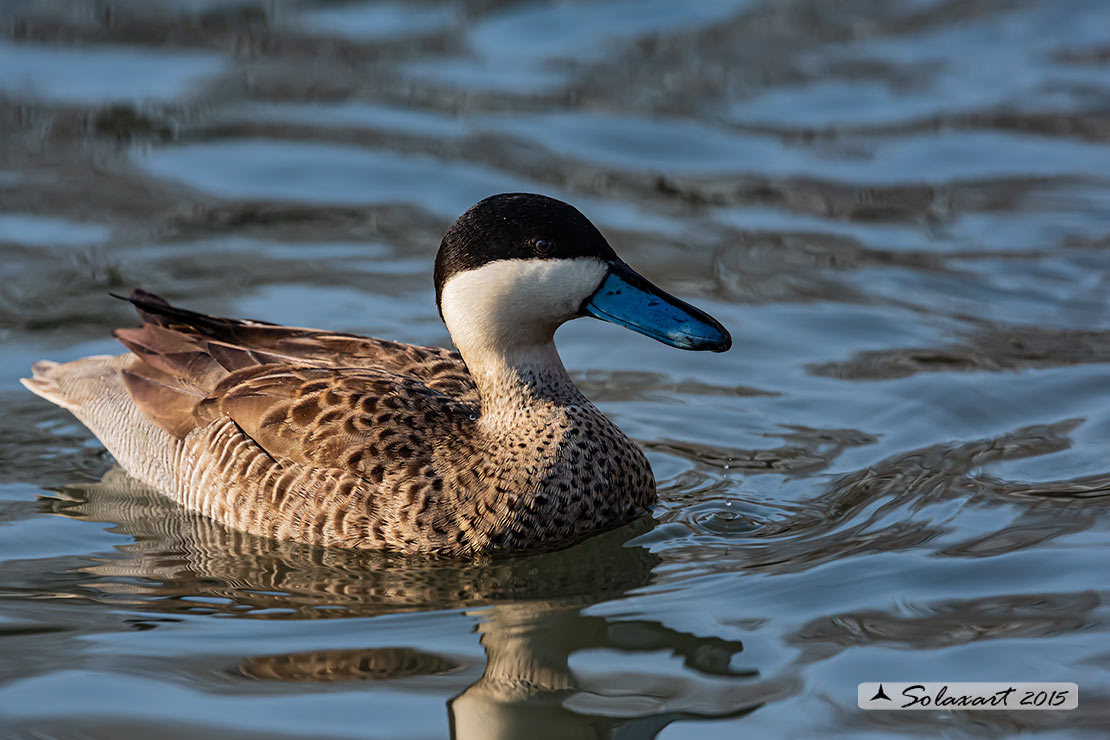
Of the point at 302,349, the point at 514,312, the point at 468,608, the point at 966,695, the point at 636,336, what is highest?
the point at 514,312

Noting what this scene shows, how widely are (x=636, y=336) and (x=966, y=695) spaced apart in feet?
14.8

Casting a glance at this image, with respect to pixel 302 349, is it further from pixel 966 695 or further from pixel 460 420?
pixel 966 695

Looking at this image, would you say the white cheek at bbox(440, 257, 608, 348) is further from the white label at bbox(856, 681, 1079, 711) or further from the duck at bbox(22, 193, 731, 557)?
the white label at bbox(856, 681, 1079, 711)

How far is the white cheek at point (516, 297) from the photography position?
673 centimetres

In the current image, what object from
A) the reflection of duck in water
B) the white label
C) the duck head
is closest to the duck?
the duck head

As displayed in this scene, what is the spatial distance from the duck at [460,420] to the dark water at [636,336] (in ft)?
0.65

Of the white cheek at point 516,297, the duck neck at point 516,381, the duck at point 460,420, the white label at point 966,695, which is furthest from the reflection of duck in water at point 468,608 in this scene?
the white cheek at point 516,297

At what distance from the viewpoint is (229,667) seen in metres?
5.94

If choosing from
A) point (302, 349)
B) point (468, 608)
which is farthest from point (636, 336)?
point (468, 608)

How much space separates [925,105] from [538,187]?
3.90 meters

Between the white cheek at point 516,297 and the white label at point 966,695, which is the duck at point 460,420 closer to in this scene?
the white cheek at point 516,297

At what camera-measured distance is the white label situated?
556 centimetres

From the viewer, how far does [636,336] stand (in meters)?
9.83

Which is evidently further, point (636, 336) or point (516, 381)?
point (636, 336)
